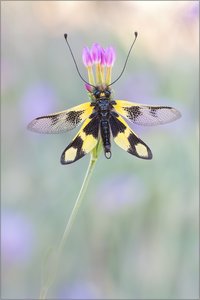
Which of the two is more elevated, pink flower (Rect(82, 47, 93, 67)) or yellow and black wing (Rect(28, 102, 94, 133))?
pink flower (Rect(82, 47, 93, 67))

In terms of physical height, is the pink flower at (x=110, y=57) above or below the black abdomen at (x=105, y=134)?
above

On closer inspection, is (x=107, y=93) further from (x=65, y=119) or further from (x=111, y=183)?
(x=111, y=183)

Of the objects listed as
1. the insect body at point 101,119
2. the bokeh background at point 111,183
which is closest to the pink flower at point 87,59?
the insect body at point 101,119

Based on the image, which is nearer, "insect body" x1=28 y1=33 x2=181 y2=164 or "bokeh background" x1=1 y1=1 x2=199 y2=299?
"insect body" x1=28 y1=33 x2=181 y2=164

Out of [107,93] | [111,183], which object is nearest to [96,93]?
[107,93]

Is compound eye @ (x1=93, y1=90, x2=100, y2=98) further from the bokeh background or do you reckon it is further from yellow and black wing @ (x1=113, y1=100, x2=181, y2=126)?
the bokeh background

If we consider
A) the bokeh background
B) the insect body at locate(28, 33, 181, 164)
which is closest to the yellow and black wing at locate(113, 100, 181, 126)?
the insect body at locate(28, 33, 181, 164)

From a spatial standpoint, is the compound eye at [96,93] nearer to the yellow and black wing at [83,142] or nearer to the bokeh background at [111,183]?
the yellow and black wing at [83,142]
